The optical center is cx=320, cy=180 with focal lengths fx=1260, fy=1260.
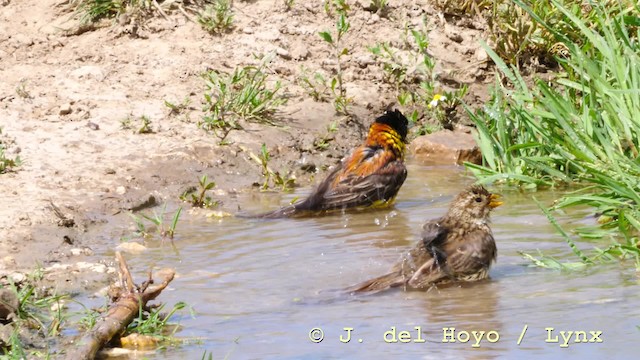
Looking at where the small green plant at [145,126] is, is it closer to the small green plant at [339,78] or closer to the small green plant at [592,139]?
the small green plant at [339,78]

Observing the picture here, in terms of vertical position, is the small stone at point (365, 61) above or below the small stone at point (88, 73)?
above

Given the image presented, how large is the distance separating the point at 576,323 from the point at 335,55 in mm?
6698

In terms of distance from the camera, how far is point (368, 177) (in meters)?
9.82

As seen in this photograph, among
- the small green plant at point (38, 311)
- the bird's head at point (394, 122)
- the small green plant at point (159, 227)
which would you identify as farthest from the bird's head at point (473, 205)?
the bird's head at point (394, 122)

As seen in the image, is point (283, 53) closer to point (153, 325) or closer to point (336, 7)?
point (336, 7)

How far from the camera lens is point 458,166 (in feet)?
35.7

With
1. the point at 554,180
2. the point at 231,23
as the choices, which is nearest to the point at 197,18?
the point at 231,23

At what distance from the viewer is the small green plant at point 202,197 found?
939 centimetres

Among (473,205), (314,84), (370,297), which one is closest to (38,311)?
(370,297)

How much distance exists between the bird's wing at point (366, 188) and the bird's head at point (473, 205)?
83.7 inches

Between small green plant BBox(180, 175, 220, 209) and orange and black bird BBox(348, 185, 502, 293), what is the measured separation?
2447mm

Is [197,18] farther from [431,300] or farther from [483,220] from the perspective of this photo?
[431,300]

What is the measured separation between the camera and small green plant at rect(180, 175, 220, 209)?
9391 mm

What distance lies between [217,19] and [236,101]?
1388 millimetres
